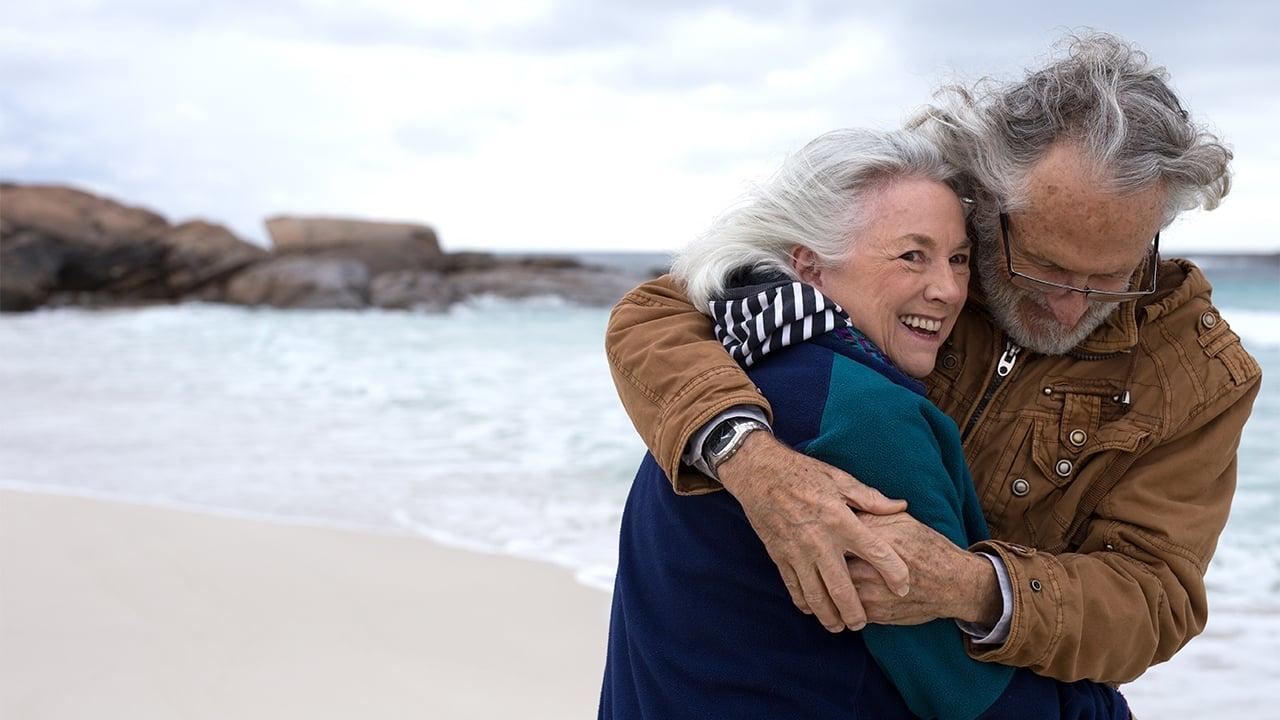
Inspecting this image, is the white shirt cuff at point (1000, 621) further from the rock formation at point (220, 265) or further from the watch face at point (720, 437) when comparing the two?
the rock formation at point (220, 265)

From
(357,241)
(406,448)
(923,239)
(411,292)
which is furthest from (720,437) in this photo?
(357,241)

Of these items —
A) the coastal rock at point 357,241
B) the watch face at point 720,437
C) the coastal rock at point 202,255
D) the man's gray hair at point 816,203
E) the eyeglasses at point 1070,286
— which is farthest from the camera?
the coastal rock at point 357,241

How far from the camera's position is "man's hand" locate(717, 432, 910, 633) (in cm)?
148

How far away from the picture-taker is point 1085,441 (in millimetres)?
1920

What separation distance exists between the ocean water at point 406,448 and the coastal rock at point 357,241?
954 cm

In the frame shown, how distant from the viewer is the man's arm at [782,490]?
4.87 ft

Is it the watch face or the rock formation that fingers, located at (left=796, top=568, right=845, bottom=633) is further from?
the rock formation

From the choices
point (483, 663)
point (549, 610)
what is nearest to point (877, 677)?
point (483, 663)

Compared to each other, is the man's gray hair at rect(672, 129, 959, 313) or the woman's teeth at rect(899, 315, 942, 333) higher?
the man's gray hair at rect(672, 129, 959, 313)

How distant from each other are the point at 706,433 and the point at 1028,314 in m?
0.72

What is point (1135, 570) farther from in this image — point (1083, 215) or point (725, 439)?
point (725, 439)

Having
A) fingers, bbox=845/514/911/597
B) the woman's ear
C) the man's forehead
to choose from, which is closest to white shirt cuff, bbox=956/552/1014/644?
fingers, bbox=845/514/911/597

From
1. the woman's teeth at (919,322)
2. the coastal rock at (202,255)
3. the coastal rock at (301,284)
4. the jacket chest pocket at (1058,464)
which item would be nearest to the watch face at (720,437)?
the woman's teeth at (919,322)

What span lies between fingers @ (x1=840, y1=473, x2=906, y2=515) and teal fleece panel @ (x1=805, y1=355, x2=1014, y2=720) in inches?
0.8
